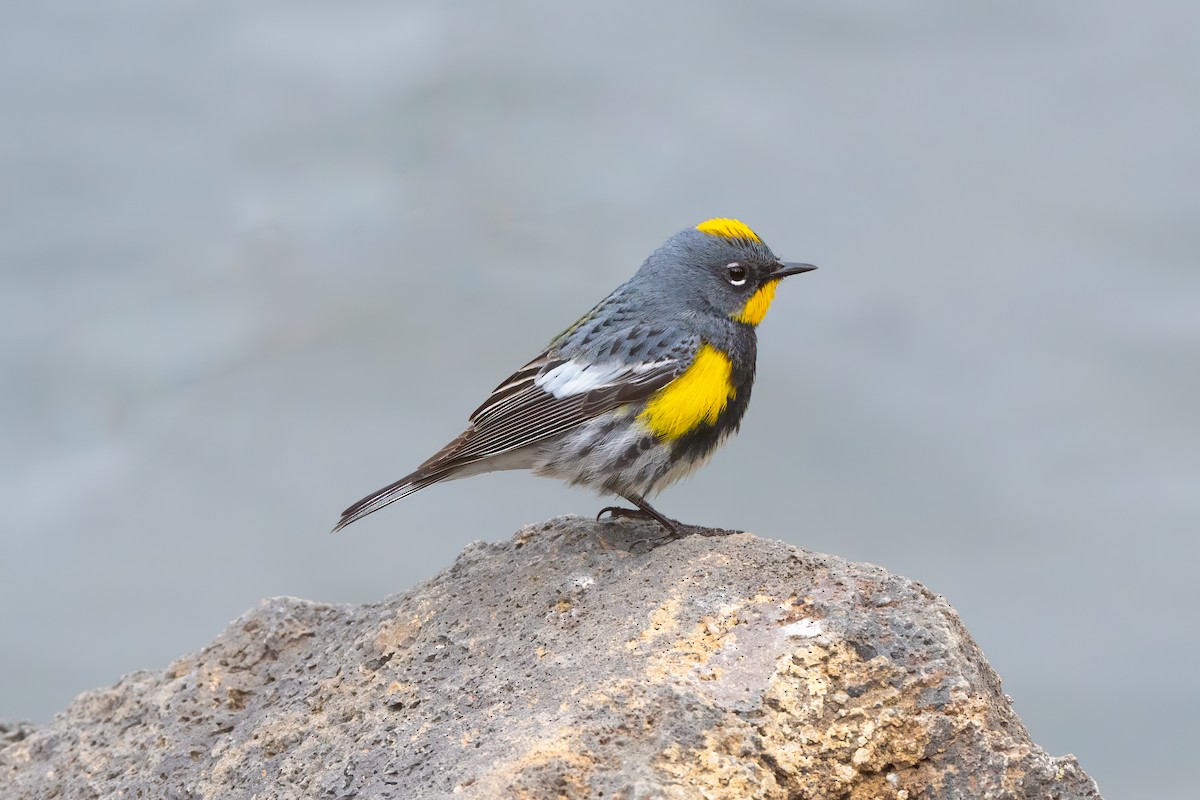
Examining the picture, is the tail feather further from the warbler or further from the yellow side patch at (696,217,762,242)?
the yellow side patch at (696,217,762,242)

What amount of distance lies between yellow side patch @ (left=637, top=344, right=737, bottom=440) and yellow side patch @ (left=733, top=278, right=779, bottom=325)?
0.99 ft

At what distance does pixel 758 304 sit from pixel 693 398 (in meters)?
0.64

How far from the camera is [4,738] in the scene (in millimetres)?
5848

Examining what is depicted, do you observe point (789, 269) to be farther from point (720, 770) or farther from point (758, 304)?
point (720, 770)

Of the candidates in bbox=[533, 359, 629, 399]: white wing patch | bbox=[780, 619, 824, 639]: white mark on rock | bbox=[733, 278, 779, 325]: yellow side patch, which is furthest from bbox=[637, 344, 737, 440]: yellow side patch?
bbox=[780, 619, 824, 639]: white mark on rock

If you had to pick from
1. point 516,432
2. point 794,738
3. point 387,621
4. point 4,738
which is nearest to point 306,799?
point 387,621

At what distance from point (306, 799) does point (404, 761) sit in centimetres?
33

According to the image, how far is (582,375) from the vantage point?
5.29 metres

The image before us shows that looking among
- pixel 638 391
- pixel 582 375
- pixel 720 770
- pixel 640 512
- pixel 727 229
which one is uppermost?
Answer: pixel 727 229

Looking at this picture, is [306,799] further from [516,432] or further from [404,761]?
[516,432]

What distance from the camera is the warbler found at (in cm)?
516

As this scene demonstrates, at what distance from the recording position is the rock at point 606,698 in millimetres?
3623

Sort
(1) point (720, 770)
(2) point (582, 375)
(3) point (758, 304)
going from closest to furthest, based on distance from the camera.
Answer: (1) point (720, 770), (2) point (582, 375), (3) point (758, 304)

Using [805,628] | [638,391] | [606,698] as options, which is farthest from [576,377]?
[606,698]
